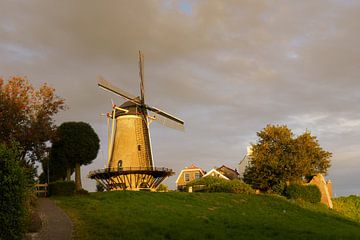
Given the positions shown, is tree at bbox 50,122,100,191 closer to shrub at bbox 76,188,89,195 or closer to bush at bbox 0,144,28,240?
shrub at bbox 76,188,89,195

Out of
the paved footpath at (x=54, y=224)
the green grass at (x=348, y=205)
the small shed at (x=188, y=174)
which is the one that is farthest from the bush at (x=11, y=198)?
the small shed at (x=188, y=174)

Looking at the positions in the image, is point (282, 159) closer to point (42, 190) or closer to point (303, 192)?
point (303, 192)

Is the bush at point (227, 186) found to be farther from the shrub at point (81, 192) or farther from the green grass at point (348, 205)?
the shrub at point (81, 192)

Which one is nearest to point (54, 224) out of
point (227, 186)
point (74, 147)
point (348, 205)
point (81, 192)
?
point (81, 192)

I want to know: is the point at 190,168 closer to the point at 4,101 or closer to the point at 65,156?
the point at 65,156

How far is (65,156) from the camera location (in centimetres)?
4003

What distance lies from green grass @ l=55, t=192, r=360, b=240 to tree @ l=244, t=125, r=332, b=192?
36.5 ft

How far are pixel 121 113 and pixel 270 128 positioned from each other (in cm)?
1736

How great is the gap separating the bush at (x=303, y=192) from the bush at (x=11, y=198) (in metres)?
34.1

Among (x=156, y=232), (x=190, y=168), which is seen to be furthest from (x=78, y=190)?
(x=190, y=168)

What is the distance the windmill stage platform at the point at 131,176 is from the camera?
49775 millimetres

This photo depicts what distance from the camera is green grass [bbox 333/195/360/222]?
49156mm

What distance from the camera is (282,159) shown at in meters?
48.6

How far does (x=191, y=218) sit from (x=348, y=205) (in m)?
33.7
